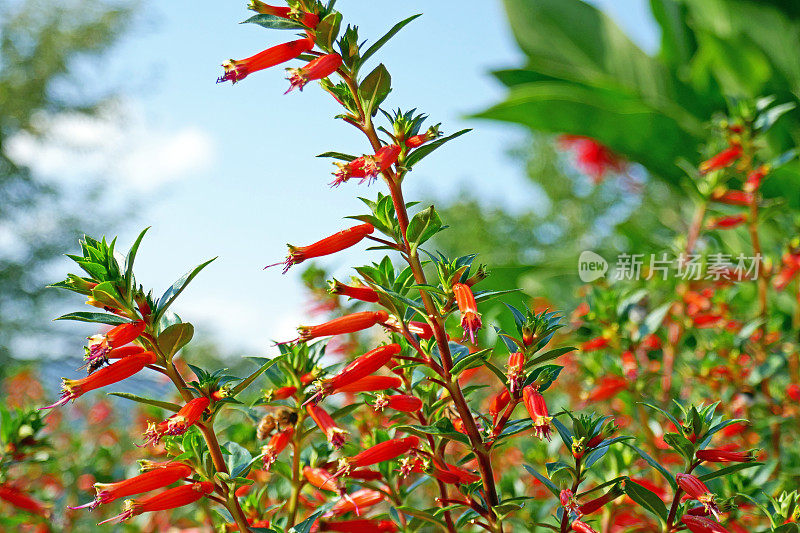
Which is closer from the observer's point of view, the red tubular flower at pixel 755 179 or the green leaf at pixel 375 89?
the green leaf at pixel 375 89

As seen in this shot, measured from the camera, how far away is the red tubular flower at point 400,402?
0.56 m

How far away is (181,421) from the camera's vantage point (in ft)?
1.69

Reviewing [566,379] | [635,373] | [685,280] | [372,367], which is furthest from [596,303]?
[566,379]

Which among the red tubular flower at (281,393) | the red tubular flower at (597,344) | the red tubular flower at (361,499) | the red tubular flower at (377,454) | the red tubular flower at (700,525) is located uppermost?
the red tubular flower at (281,393)

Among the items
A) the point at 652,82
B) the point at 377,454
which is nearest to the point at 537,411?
the point at 377,454

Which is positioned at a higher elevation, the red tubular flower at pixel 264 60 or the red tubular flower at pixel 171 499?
the red tubular flower at pixel 264 60

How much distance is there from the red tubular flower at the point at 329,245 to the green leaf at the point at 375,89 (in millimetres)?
99

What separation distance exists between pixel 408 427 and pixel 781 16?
3215 millimetres

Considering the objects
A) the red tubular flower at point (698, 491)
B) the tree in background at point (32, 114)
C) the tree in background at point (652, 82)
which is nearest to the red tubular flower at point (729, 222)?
the tree in background at point (652, 82)

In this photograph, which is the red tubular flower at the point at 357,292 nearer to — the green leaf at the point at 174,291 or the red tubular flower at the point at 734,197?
the green leaf at the point at 174,291

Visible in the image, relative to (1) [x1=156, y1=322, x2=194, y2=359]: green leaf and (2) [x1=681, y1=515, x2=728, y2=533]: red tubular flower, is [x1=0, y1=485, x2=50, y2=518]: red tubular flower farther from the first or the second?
(2) [x1=681, y1=515, x2=728, y2=533]: red tubular flower

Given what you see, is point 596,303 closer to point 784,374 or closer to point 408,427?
point 784,374

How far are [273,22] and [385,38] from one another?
95mm

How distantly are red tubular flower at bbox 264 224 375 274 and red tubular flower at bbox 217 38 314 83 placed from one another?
156mm
